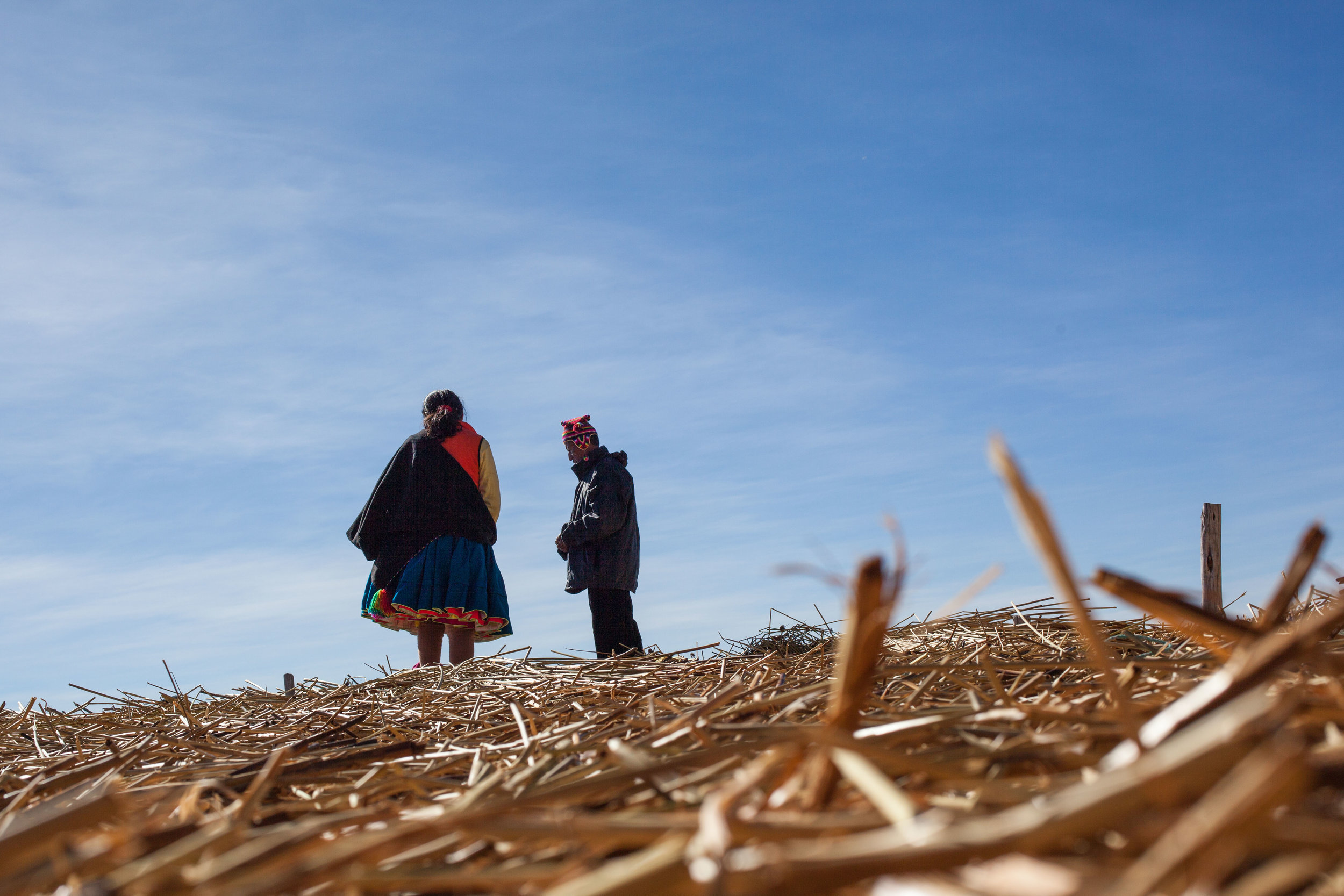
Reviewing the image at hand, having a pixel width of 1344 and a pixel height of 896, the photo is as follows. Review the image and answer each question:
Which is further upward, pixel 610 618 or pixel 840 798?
pixel 610 618

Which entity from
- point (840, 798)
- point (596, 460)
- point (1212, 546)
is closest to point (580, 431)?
point (596, 460)

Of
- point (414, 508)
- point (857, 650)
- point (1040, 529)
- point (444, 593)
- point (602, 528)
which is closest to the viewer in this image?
point (1040, 529)

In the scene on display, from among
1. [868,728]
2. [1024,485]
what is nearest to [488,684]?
[868,728]

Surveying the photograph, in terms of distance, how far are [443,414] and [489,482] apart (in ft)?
1.67

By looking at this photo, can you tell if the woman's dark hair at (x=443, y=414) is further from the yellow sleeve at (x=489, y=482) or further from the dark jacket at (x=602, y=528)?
the dark jacket at (x=602, y=528)

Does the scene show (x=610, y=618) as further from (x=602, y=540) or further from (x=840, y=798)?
(x=840, y=798)

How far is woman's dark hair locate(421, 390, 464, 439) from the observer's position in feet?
21.8

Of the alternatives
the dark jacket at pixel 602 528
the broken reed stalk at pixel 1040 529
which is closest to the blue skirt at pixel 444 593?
the dark jacket at pixel 602 528

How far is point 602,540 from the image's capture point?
7.08m

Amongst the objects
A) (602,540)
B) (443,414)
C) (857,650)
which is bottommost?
(857,650)

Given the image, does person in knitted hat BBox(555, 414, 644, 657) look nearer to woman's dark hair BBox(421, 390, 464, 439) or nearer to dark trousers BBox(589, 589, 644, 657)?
dark trousers BBox(589, 589, 644, 657)

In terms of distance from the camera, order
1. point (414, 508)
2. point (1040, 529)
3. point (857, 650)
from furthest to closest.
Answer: point (414, 508), point (857, 650), point (1040, 529)

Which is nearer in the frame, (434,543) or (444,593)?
(444,593)

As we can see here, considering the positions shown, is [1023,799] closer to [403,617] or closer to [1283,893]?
[1283,893]
